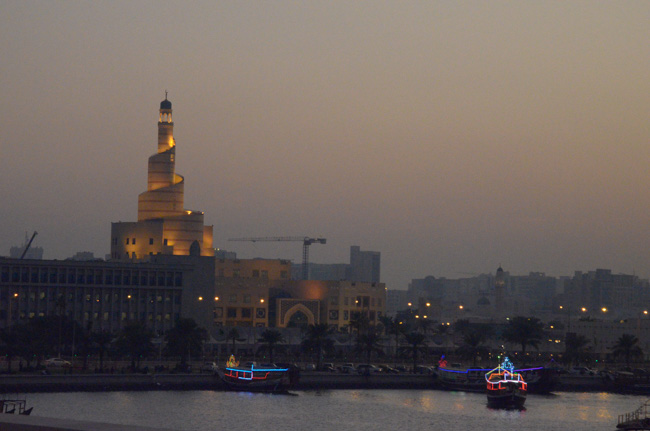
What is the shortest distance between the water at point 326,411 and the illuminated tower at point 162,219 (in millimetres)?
68692

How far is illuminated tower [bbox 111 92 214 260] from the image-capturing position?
545ft

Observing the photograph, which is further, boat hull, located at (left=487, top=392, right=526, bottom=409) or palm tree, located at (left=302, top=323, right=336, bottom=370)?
palm tree, located at (left=302, top=323, right=336, bottom=370)

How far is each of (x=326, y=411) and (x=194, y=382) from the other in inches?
772

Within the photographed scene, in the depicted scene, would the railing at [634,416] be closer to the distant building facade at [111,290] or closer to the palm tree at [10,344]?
the palm tree at [10,344]

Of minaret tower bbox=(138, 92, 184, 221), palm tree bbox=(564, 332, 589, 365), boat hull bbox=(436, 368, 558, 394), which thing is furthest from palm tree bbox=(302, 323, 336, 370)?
minaret tower bbox=(138, 92, 184, 221)

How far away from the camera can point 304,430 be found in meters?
72.6

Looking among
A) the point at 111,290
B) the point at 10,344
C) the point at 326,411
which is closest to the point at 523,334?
the point at 326,411

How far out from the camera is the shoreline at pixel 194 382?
90562 mm

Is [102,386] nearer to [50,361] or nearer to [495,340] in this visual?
[50,361]

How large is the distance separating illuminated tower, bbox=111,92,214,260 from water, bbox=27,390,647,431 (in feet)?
225

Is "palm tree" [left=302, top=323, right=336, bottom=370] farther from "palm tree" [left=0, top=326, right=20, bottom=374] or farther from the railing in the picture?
the railing

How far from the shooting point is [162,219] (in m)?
167

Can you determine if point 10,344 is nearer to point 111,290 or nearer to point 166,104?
point 111,290

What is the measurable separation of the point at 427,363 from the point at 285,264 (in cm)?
6223
